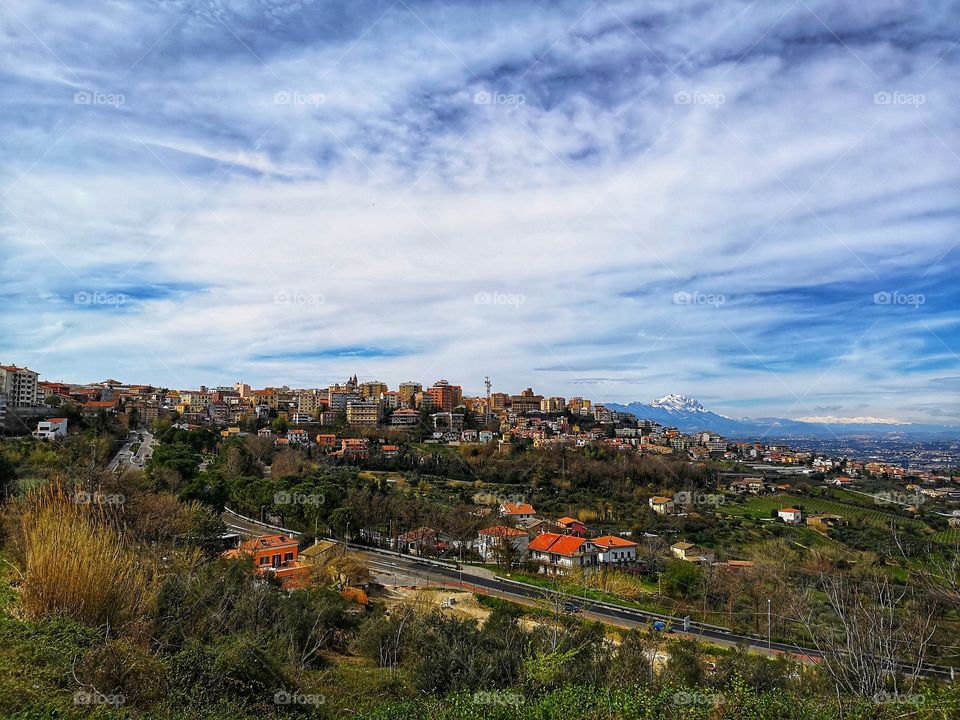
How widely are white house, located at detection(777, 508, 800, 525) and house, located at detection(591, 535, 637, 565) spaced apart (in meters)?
12.3

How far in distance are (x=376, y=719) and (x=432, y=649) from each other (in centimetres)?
259

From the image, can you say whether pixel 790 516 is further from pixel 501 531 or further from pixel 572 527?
pixel 501 531

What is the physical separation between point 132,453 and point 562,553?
82.6 feet

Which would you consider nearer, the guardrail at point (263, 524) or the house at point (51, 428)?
the guardrail at point (263, 524)

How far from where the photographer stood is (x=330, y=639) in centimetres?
955

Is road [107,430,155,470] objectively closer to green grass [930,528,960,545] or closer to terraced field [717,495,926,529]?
terraced field [717,495,926,529]

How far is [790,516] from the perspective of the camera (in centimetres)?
3306

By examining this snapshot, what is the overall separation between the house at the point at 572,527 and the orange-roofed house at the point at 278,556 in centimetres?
1474

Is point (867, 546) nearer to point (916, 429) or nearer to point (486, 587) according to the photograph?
point (486, 587)

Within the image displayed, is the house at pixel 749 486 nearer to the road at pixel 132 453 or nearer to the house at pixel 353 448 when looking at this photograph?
the house at pixel 353 448

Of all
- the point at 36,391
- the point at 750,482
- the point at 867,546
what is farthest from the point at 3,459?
the point at 750,482

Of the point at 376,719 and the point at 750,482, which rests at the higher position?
the point at 376,719

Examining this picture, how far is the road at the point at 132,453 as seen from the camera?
27.9 metres

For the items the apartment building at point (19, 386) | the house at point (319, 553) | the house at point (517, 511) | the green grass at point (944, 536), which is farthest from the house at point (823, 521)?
the apartment building at point (19, 386)
